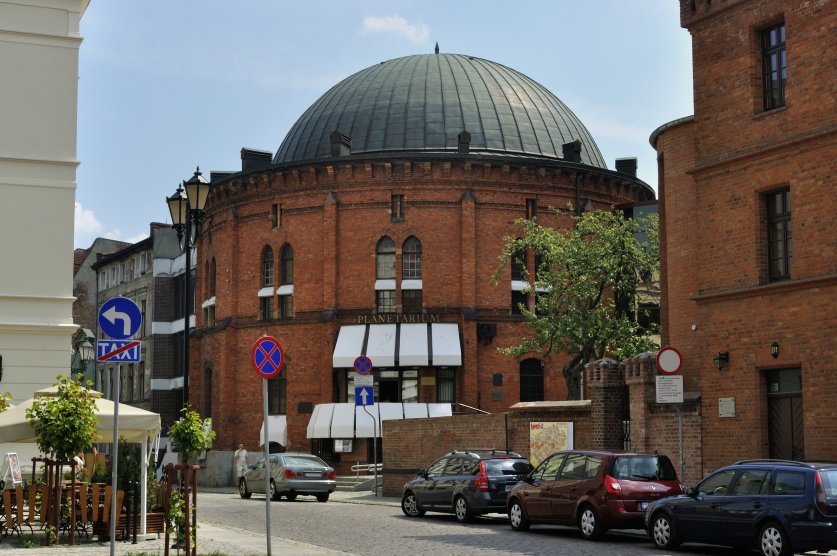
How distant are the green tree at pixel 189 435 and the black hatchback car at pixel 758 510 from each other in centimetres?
701

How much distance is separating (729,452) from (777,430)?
1.08m

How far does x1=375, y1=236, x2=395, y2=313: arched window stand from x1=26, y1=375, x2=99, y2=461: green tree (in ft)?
103

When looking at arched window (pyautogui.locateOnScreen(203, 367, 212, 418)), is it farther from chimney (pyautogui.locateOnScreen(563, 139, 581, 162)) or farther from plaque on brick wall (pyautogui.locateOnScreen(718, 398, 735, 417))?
plaque on brick wall (pyautogui.locateOnScreen(718, 398, 735, 417))

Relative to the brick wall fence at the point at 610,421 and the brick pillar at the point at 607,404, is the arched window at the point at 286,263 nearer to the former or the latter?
the brick wall fence at the point at 610,421

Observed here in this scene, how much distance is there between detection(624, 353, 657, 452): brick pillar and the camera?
26016mm

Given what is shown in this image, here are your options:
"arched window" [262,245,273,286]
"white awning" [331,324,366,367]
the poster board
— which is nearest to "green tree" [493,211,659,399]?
"white awning" [331,324,366,367]

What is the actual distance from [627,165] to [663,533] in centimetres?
4095

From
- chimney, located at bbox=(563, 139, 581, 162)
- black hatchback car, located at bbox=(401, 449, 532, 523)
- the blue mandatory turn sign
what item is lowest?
black hatchback car, located at bbox=(401, 449, 532, 523)

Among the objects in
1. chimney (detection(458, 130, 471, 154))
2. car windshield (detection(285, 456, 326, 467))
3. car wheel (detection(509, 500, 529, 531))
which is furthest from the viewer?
chimney (detection(458, 130, 471, 154))

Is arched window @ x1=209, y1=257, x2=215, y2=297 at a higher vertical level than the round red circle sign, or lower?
higher

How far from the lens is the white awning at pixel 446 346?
4809cm

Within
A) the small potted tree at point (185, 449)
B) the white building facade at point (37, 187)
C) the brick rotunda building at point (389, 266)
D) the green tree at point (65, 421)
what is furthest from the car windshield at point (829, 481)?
the brick rotunda building at point (389, 266)

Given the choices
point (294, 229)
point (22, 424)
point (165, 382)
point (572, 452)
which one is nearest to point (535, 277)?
point (294, 229)

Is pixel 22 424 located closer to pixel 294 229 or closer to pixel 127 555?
pixel 127 555
